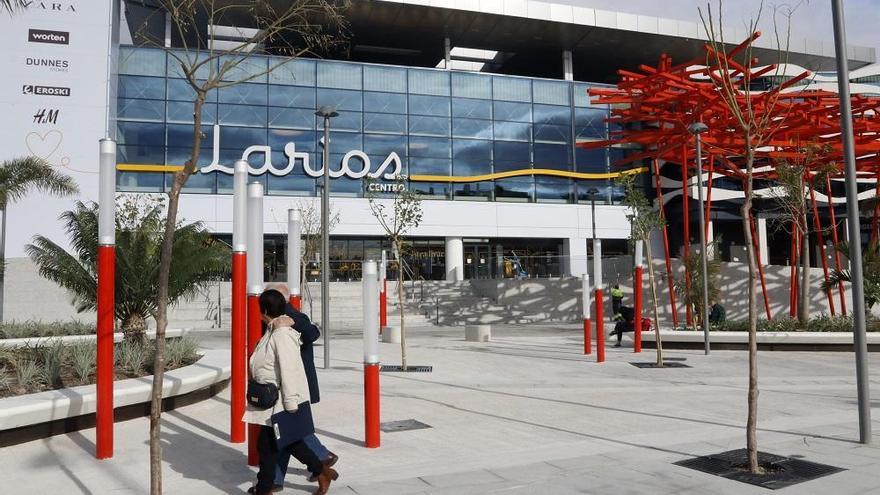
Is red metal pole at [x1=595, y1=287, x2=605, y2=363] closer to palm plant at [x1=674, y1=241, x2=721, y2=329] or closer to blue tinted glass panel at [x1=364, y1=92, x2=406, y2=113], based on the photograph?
palm plant at [x1=674, y1=241, x2=721, y2=329]

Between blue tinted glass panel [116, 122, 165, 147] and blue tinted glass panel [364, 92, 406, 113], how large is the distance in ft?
36.4

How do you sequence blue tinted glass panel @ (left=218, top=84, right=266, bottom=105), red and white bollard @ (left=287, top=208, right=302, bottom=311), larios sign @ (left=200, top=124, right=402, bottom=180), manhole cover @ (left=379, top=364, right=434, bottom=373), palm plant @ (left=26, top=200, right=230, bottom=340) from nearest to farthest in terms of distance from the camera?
red and white bollard @ (left=287, top=208, right=302, bottom=311) < palm plant @ (left=26, top=200, right=230, bottom=340) < manhole cover @ (left=379, top=364, right=434, bottom=373) < larios sign @ (left=200, top=124, right=402, bottom=180) < blue tinted glass panel @ (left=218, top=84, right=266, bottom=105)

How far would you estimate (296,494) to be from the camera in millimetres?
5180

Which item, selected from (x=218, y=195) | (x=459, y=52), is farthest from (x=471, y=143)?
(x=218, y=195)

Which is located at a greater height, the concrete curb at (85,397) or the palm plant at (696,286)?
the palm plant at (696,286)

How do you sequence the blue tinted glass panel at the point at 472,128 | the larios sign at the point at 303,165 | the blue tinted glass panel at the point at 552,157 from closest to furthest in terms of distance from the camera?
1. the larios sign at the point at 303,165
2. the blue tinted glass panel at the point at 472,128
3. the blue tinted glass panel at the point at 552,157

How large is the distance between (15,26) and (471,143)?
2318 centimetres

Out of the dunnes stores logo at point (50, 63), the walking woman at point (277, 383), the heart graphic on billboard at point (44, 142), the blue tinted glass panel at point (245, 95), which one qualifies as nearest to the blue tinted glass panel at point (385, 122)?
the blue tinted glass panel at point (245, 95)

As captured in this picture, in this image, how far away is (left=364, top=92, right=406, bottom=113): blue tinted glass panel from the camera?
3884 centimetres

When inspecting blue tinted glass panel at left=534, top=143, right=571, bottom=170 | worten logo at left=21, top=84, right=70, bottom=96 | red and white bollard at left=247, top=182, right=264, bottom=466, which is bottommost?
red and white bollard at left=247, top=182, right=264, bottom=466

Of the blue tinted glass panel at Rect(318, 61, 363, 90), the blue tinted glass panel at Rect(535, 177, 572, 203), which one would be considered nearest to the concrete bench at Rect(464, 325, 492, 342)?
the blue tinted glass panel at Rect(535, 177, 572, 203)

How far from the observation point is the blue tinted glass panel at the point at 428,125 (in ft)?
129

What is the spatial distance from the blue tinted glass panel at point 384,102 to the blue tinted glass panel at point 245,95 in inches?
226

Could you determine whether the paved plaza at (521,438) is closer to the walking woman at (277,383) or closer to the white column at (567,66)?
the walking woman at (277,383)
